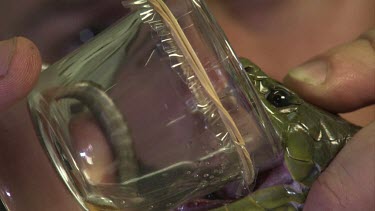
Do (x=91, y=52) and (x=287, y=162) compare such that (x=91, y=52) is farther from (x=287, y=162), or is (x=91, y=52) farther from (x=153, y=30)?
(x=287, y=162)

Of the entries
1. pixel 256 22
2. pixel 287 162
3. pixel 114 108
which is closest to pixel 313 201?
pixel 287 162

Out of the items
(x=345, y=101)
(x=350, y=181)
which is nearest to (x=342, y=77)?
(x=345, y=101)

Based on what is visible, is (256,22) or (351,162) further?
(256,22)

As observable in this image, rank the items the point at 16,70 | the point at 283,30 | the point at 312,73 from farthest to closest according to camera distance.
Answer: the point at 283,30
the point at 312,73
the point at 16,70

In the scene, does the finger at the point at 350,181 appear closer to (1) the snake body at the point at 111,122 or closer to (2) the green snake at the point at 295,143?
(2) the green snake at the point at 295,143

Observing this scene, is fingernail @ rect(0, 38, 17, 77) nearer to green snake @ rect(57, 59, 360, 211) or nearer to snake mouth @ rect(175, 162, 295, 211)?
green snake @ rect(57, 59, 360, 211)

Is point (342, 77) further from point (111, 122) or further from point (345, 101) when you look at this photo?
point (111, 122)
